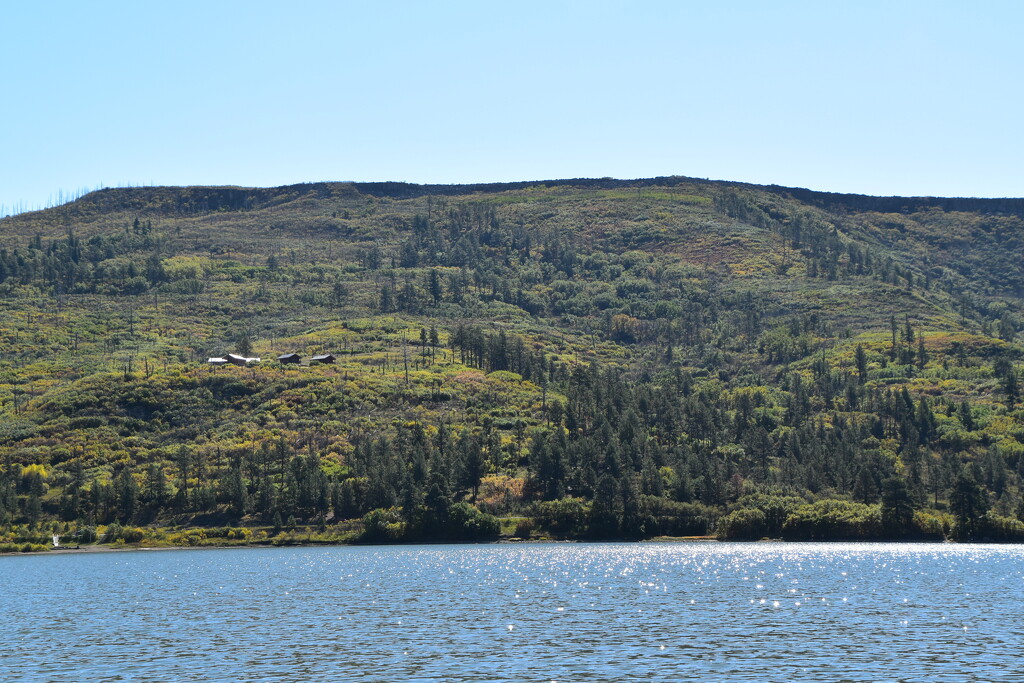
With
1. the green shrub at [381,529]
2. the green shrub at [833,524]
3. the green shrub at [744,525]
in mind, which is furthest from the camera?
the green shrub at [381,529]

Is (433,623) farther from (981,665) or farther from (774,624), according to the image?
(981,665)

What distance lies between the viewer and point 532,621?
73500 millimetres

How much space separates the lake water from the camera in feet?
185

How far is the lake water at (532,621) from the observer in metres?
56.4

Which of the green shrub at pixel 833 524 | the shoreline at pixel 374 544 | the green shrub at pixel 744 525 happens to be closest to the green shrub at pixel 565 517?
the shoreline at pixel 374 544

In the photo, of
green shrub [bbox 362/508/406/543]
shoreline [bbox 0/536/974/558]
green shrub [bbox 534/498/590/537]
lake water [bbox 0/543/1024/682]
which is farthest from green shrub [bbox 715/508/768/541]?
green shrub [bbox 362/508/406/543]

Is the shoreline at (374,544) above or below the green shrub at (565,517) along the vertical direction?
below

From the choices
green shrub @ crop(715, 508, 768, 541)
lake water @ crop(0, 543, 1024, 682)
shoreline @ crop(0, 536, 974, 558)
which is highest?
lake water @ crop(0, 543, 1024, 682)

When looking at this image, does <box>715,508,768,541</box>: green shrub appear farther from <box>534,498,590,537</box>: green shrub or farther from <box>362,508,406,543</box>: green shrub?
<box>362,508,406,543</box>: green shrub

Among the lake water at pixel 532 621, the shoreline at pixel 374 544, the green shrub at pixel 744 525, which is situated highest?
the lake water at pixel 532 621

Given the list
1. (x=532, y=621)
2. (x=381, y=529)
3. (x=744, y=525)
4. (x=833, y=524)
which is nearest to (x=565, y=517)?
(x=744, y=525)

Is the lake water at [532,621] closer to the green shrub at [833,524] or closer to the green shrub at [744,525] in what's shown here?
the green shrub at [833,524]

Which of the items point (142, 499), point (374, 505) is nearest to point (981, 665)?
point (374, 505)

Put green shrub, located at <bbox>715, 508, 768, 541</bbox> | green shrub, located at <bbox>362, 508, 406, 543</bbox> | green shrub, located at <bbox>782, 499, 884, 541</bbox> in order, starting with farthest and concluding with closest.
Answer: green shrub, located at <bbox>362, 508, 406, 543</bbox>
green shrub, located at <bbox>715, 508, 768, 541</bbox>
green shrub, located at <bbox>782, 499, 884, 541</bbox>
